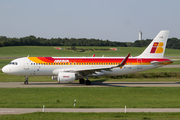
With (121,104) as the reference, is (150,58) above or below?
above

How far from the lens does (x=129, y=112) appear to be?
1733 centimetres

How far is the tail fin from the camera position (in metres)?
38.4

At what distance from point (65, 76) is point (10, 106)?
14.3 metres

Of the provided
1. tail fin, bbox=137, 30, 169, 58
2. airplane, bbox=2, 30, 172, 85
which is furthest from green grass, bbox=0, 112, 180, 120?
tail fin, bbox=137, 30, 169, 58

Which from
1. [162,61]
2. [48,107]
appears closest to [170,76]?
[162,61]

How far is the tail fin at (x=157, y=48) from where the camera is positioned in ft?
126

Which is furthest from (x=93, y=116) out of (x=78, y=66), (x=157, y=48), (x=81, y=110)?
(x=157, y=48)

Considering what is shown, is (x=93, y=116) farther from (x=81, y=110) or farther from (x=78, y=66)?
(x=78, y=66)

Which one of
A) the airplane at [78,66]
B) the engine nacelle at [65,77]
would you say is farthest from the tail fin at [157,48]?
the engine nacelle at [65,77]

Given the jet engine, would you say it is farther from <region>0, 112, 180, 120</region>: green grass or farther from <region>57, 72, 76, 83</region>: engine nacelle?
<region>0, 112, 180, 120</region>: green grass

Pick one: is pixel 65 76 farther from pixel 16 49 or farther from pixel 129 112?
pixel 16 49

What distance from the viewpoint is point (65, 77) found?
3316 centimetres

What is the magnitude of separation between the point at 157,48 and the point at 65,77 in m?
16.0

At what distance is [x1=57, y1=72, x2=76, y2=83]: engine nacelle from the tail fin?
12173mm
